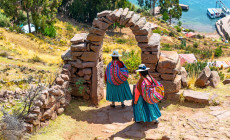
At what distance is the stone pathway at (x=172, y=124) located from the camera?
17.7ft

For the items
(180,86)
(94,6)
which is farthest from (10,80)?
(94,6)

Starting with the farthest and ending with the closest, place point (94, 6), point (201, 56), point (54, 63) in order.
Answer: point (94, 6) < point (201, 56) < point (54, 63)

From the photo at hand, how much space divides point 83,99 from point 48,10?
49.0 feet

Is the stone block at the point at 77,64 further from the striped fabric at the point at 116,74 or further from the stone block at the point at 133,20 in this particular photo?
the stone block at the point at 133,20

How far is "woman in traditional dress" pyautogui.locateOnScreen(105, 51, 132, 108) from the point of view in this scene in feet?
23.6

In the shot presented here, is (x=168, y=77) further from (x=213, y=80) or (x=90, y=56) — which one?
(x=90, y=56)

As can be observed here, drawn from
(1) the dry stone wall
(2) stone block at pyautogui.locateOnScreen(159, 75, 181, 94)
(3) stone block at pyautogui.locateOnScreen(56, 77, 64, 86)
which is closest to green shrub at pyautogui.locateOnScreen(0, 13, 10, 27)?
(1) the dry stone wall

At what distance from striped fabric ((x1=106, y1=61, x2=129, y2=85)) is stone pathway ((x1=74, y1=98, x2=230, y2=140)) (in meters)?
0.92

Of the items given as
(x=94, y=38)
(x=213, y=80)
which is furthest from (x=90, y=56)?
(x=213, y=80)

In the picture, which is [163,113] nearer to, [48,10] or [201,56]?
[201,56]

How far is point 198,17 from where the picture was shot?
78.7 metres

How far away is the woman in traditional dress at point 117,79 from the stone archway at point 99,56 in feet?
1.75

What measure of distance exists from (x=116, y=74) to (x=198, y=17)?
7775cm

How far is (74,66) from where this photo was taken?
773 cm
